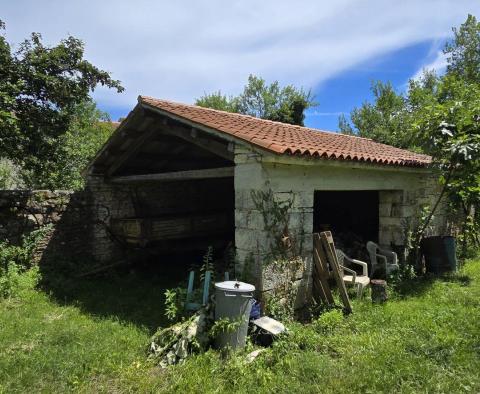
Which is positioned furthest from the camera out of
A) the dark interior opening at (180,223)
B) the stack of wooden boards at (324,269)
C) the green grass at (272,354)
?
the dark interior opening at (180,223)

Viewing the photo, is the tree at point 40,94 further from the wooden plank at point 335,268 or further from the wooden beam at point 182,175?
the wooden plank at point 335,268

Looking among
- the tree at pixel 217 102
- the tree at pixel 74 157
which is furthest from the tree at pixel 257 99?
the tree at pixel 74 157

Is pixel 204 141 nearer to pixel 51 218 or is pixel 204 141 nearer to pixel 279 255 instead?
pixel 279 255

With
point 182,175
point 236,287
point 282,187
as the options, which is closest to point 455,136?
point 282,187

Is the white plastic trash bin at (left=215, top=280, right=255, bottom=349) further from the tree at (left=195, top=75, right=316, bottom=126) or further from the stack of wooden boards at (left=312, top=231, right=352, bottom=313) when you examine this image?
the tree at (left=195, top=75, right=316, bottom=126)

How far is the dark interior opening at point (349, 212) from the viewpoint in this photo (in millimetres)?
9789

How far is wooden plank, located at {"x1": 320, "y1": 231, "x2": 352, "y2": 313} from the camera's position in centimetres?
542

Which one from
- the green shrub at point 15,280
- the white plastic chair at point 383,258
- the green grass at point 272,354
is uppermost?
the white plastic chair at point 383,258

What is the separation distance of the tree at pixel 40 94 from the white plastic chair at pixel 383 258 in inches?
270

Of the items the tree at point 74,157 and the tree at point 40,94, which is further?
the tree at point 74,157

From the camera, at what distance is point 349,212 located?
33.3ft

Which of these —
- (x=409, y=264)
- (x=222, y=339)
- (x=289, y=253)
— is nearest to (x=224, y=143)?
(x=289, y=253)

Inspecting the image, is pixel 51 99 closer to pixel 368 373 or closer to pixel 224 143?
pixel 224 143

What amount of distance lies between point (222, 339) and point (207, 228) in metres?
4.78
